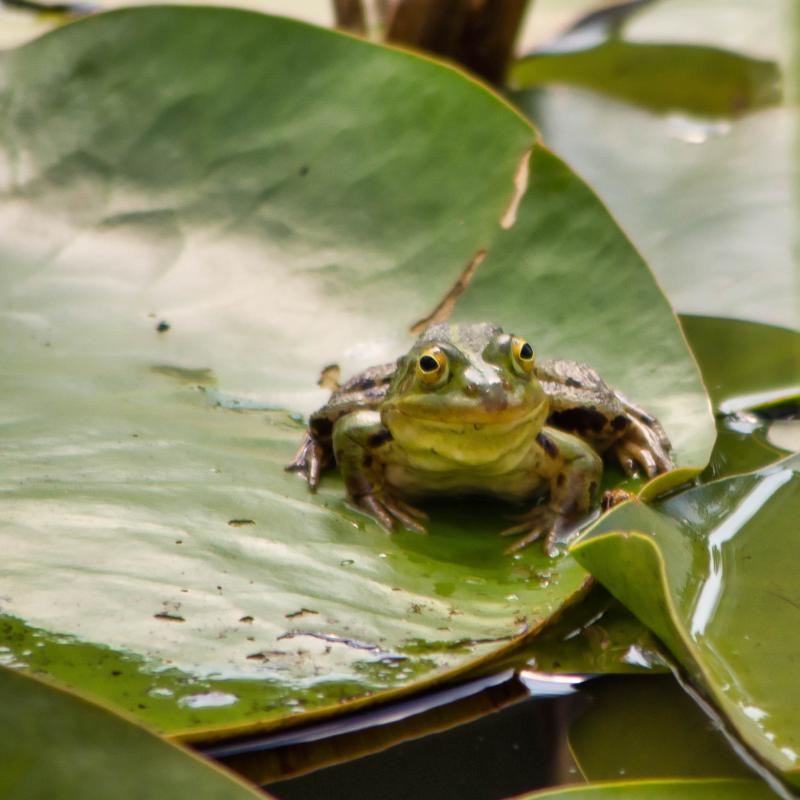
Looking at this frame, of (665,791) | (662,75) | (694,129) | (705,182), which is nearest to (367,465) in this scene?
(665,791)

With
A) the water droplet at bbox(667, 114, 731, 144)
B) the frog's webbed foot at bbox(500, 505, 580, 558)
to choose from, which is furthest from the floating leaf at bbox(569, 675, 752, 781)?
the water droplet at bbox(667, 114, 731, 144)

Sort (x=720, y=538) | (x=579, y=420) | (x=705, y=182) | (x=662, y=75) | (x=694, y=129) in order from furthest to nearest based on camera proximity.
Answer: (x=662, y=75)
(x=694, y=129)
(x=705, y=182)
(x=579, y=420)
(x=720, y=538)

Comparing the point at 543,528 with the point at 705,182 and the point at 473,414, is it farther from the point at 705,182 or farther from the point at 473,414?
the point at 705,182

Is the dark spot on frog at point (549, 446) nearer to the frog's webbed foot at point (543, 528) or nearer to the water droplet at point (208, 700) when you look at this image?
the frog's webbed foot at point (543, 528)

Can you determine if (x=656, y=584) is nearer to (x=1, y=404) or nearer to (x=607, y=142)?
(x=1, y=404)

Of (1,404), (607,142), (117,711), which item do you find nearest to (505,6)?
(607,142)

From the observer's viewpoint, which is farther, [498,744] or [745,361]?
[745,361]
